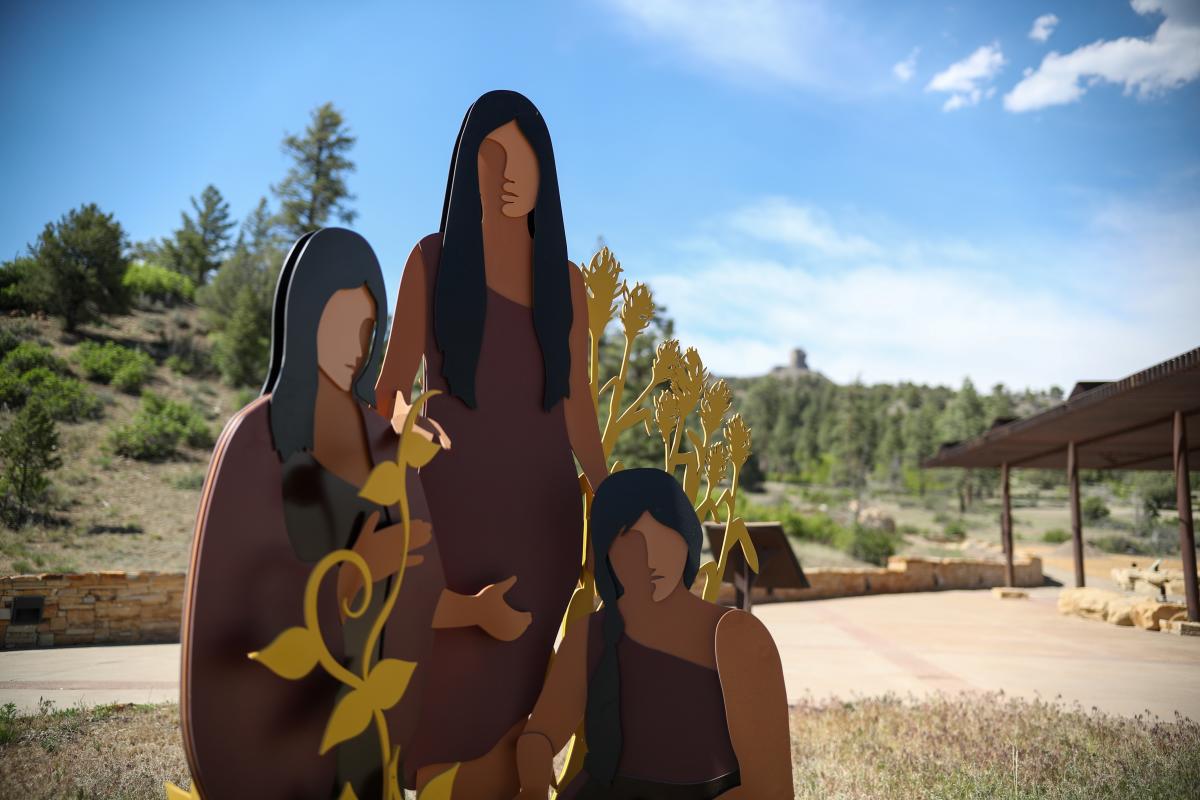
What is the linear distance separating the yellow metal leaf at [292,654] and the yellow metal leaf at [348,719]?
6.9 inches

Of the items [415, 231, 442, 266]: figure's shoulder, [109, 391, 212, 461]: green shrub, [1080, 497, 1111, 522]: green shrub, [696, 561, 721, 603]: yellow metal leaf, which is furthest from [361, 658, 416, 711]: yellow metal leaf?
[1080, 497, 1111, 522]: green shrub

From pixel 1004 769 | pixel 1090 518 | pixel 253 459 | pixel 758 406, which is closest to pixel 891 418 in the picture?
pixel 758 406

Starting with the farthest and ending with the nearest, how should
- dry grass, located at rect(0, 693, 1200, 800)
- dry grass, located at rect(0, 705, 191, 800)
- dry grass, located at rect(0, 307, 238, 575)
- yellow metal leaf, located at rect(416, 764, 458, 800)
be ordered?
dry grass, located at rect(0, 307, 238, 575) → dry grass, located at rect(0, 693, 1200, 800) → dry grass, located at rect(0, 705, 191, 800) → yellow metal leaf, located at rect(416, 764, 458, 800)

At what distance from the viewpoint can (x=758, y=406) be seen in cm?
6419

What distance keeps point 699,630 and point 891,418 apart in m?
60.9

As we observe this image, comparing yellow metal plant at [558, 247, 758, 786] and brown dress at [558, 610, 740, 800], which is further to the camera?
yellow metal plant at [558, 247, 758, 786]

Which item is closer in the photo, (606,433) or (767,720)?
(767,720)

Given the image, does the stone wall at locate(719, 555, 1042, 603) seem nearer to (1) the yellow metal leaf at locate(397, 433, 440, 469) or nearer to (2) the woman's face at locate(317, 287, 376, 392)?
(1) the yellow metal leaf at locate(397, 433, 440, 469)

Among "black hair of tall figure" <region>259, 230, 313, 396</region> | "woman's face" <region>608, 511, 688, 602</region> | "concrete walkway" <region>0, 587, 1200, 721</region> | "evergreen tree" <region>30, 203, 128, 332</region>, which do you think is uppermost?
"evergreen tree" <region>30, 203, 128, 332</region>

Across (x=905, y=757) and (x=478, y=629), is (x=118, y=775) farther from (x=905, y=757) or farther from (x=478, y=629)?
(x=905, y=757)

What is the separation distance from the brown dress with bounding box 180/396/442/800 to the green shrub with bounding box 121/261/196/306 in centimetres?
3345

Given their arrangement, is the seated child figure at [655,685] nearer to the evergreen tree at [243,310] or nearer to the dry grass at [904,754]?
the dry grass at [904,754]

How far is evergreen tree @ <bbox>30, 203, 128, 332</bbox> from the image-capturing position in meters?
19.6

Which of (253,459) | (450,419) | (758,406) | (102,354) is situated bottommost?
(253,459)
